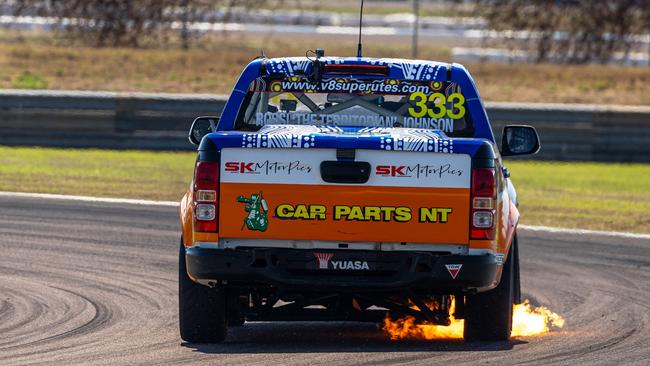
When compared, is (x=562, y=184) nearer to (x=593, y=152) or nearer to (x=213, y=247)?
(x=593, y=152)

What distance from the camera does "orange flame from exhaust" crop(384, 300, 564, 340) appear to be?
8508 mm

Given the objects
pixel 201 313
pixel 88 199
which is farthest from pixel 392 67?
pixel 88 199

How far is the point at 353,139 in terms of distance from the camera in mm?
7641

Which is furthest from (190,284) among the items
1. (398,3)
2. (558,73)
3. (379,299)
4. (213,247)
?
(398,3)

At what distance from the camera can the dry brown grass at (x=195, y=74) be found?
26.8 m

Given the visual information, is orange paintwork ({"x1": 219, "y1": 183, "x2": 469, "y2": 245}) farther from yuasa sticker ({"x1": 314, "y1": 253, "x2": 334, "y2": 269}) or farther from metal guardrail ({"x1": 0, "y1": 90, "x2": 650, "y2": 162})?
metal guardrail ({"x1": 0, "y1": 90, "x2": 650, "y2": 162})

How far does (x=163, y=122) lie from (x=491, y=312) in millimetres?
13713

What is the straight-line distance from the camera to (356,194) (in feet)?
24.8

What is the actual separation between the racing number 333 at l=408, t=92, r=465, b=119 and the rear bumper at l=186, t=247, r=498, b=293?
1170 millimetres

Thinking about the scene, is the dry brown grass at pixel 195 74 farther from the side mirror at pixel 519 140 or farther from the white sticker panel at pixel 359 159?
the white sticker panel at pixel 359 159

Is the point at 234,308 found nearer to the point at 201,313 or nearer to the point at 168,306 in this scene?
the point at 201,313

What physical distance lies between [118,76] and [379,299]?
20.3 m

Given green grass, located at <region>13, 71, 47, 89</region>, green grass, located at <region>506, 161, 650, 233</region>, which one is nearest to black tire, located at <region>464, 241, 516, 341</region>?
green grass, located at <region>506, 161, 650, 233</region>

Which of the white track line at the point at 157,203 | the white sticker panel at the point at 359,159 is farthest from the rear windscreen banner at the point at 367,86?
the white track line at the point at 157,203
